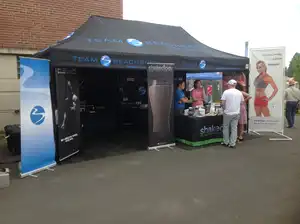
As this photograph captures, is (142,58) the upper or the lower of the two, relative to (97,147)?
upper

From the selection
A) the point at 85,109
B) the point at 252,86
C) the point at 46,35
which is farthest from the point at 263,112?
the point at 46,35

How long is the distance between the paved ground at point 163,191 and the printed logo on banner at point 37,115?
1.00 meters

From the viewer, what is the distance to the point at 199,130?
7664 millimetres

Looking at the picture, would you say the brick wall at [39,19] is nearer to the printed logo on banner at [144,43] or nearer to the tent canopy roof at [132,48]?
the tent canopy roof at [132,48]

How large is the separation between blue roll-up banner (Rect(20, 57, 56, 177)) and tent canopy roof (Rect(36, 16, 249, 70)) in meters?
0.40

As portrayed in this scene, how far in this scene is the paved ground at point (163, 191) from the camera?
12.4 feet

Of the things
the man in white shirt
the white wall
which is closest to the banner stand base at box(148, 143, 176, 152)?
the man in white shirt

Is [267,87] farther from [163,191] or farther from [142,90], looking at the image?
[163,191]

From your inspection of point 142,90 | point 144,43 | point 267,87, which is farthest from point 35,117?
point 267,87

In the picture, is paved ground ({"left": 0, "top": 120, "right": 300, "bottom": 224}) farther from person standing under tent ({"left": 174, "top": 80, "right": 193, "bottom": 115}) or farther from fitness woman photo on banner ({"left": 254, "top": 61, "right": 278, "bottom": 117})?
fitness woman photo on banner ({"left": 254, "top": 61, "right": 278, "bottom": 117})

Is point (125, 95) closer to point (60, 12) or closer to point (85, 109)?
point (85, 109)

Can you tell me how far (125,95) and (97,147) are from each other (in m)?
3.35

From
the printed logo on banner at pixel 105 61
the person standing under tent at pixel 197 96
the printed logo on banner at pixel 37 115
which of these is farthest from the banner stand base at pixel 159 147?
the printed logo on banner at pixel 37 115

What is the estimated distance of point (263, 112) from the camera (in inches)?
347
